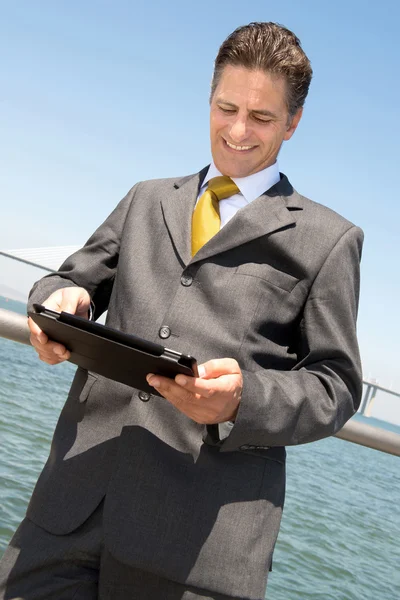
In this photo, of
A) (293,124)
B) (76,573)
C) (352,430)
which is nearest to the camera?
(76,573)

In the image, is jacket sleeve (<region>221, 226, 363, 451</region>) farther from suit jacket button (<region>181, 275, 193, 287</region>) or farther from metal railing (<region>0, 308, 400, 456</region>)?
metal railing (<region>0, 308, 400, 456</region>)

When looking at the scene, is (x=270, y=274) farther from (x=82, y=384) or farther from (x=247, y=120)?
(x=82, y=384)

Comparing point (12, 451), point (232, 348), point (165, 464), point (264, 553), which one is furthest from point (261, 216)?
point (12, 451)

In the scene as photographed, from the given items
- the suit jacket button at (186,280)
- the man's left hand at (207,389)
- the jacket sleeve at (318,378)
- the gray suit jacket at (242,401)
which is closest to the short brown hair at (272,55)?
the gray suit jacket at (242,401)

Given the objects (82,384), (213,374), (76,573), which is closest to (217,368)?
(213,374)

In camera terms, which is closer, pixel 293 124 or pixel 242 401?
pixel 242 401

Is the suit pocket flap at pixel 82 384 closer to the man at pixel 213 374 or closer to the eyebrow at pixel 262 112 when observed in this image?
the man at pixel 213 374

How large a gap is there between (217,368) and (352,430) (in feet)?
3.22

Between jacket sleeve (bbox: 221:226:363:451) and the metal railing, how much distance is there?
2.08 feet

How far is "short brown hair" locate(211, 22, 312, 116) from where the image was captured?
4.97ft

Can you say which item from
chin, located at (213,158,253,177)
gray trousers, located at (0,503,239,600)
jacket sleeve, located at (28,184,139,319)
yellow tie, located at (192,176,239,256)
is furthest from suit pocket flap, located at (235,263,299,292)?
gray trousers, located at (0,503,239,600)

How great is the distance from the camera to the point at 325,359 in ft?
4.73

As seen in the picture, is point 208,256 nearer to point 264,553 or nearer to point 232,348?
point 232,348

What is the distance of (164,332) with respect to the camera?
1431 mm
